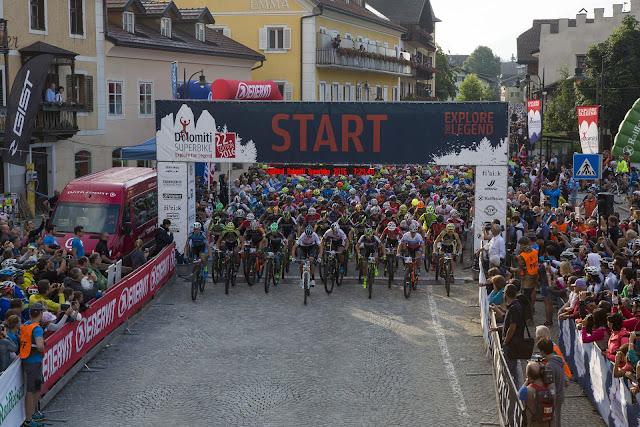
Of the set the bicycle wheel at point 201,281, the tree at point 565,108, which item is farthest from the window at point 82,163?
the tree at point 565,108

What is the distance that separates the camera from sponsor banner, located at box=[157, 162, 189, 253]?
869 inches

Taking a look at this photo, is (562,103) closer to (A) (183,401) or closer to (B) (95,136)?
(B) (95,136)

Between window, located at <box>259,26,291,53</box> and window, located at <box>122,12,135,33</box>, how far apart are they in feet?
48.9

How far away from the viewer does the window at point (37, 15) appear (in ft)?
Answer: 104

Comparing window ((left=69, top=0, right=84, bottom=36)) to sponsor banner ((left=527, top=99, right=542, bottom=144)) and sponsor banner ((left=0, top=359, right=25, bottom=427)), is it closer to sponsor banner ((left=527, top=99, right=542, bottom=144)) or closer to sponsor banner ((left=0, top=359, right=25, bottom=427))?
sponsor banner ((left=527, top=99, right=542, bottom=144))

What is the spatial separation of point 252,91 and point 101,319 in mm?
18807

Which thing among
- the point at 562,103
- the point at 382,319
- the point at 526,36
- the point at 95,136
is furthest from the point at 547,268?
the point at 526,36

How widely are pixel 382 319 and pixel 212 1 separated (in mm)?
40505

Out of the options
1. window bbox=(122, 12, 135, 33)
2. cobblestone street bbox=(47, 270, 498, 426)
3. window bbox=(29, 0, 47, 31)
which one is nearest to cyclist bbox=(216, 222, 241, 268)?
cobblestone street bbox=(47, 270, 498, 426)

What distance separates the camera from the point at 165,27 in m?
41.7

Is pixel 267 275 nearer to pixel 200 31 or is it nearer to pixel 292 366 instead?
pixel 292 366

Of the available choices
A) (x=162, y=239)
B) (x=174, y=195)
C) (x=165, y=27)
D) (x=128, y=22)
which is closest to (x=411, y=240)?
(x=162, y=239)

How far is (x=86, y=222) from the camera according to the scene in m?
20.3

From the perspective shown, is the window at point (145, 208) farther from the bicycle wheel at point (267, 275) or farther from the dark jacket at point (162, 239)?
the bicycle wheel at point (267, 275)
